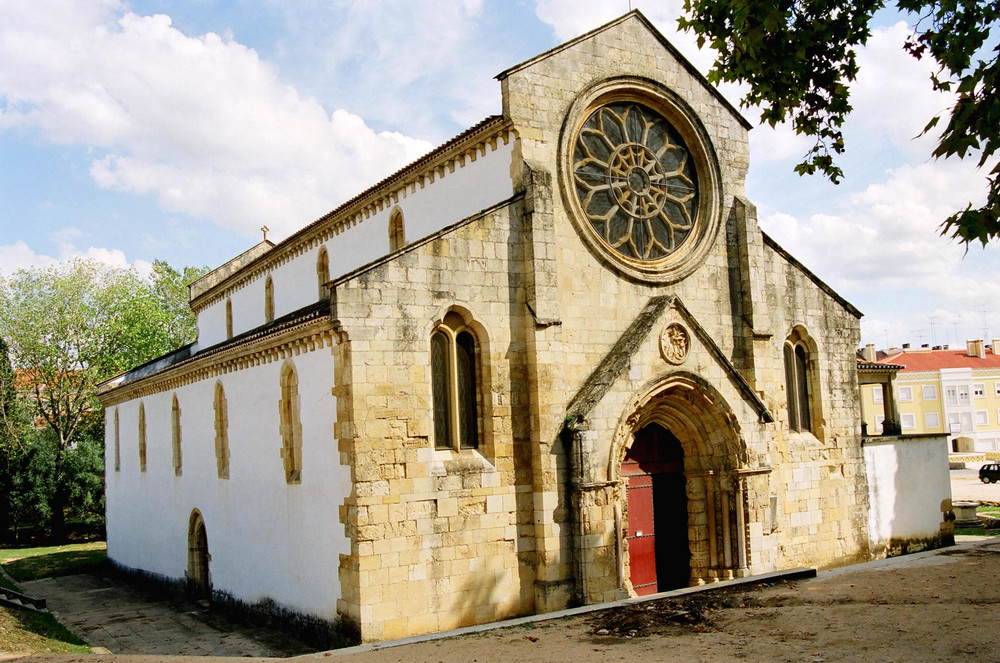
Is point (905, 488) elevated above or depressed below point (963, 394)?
below

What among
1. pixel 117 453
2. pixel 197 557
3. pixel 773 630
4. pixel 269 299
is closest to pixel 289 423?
pixel 197 557

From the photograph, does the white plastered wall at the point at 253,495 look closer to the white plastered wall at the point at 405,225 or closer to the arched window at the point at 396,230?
the white plastered wall at the point at 405,225

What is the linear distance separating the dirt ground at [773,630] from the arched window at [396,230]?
8.83 metres

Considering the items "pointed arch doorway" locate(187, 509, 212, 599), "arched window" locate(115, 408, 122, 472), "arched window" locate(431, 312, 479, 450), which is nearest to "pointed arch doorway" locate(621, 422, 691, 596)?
"arched window" locate(431, 312, 479, 450)

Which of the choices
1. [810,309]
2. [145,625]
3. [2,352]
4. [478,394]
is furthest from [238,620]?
[2,352]

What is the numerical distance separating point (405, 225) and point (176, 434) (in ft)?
32.2

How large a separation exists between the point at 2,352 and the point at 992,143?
43.5 metres

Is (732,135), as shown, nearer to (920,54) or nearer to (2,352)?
(920,54)

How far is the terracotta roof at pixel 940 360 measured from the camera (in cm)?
7228

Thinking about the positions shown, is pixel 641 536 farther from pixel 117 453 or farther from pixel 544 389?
pixel 117 453

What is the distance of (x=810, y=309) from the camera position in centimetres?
2041

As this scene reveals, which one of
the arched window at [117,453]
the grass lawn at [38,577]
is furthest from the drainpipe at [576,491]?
the arched window at [117,453]

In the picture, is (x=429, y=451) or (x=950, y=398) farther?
(x=950, y=398)

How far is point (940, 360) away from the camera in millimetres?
72938
